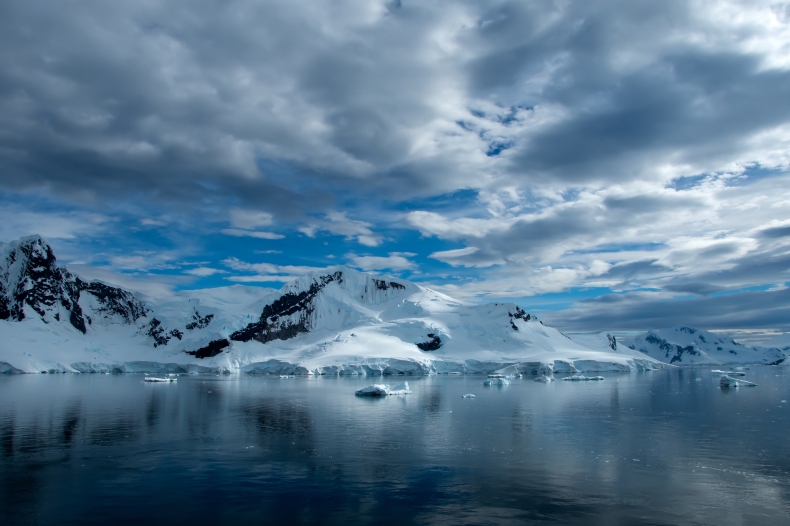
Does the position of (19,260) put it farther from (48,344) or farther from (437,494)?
(437,494)

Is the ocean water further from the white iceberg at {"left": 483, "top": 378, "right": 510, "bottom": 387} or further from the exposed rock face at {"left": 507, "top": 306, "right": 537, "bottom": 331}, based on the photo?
the exposed rock face at {"left": 507, "top": 306, "right": 537, "bottom": 331}

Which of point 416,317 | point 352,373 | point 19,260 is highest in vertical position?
point 19,260

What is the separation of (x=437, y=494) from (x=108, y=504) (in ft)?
36.9

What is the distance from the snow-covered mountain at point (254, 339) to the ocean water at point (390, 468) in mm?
104115

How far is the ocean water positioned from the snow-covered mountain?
342 feet

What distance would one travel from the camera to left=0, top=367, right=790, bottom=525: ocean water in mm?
17219

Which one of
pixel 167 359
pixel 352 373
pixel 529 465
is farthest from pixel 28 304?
pixel 529 465

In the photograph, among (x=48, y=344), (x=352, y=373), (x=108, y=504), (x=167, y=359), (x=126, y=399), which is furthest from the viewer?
(x=167, y=359)

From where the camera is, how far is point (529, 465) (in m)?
23.9

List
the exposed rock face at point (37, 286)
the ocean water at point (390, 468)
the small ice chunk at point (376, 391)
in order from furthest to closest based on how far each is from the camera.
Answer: the exposed rock face at point (37, 286), the small ice chunk at point (376, 391), the ocean water at point (390, 468)

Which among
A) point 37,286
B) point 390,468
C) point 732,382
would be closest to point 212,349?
point 37,286

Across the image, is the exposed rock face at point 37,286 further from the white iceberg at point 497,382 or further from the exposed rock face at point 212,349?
the white iceberg at point 497,382

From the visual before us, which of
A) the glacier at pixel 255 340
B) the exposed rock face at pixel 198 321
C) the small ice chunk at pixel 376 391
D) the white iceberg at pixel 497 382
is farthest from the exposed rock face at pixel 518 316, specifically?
the small ice chunk at pixel 376 391

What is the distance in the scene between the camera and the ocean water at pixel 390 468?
1722 cm
